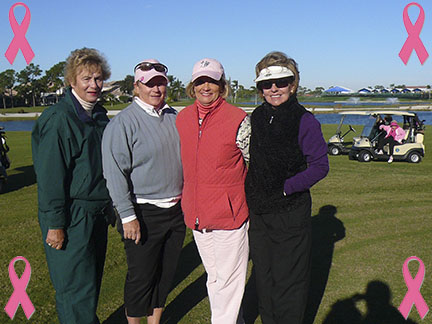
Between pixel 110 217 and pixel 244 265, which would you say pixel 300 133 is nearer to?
pixel 244 265

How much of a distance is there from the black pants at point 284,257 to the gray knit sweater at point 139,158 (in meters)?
0.61

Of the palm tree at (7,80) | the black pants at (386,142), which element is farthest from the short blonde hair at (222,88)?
the palm tree at (7,80)

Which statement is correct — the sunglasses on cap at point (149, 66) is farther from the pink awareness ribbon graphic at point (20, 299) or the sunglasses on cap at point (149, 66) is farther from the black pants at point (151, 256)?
the pink awareness ribbon graphic at point (20, 299)

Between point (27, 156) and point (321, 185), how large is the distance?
33.2ft

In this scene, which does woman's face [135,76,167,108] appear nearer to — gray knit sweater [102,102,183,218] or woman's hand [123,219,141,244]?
gray knit sweater [102,102,183,218]

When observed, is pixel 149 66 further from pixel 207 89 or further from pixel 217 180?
pixel 217 180

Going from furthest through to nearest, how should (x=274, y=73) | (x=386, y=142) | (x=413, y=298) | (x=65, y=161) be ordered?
(x=386, y=142) < (x=413, y=298) < (x=274, y=73) < (x=65, y=161)

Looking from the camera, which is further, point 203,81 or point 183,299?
point 183,299

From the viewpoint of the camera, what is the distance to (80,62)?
2605 mm

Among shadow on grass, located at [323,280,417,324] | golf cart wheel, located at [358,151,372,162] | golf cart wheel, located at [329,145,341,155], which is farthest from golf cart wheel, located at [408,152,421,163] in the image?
shadow on grass, located at [323,280,417,324]

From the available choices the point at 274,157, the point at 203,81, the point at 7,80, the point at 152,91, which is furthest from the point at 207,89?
the point at 7,80

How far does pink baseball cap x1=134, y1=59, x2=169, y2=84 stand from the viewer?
2707 mm

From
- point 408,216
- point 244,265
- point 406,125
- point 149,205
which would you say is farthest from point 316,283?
point 406,125

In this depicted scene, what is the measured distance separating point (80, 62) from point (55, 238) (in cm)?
105
